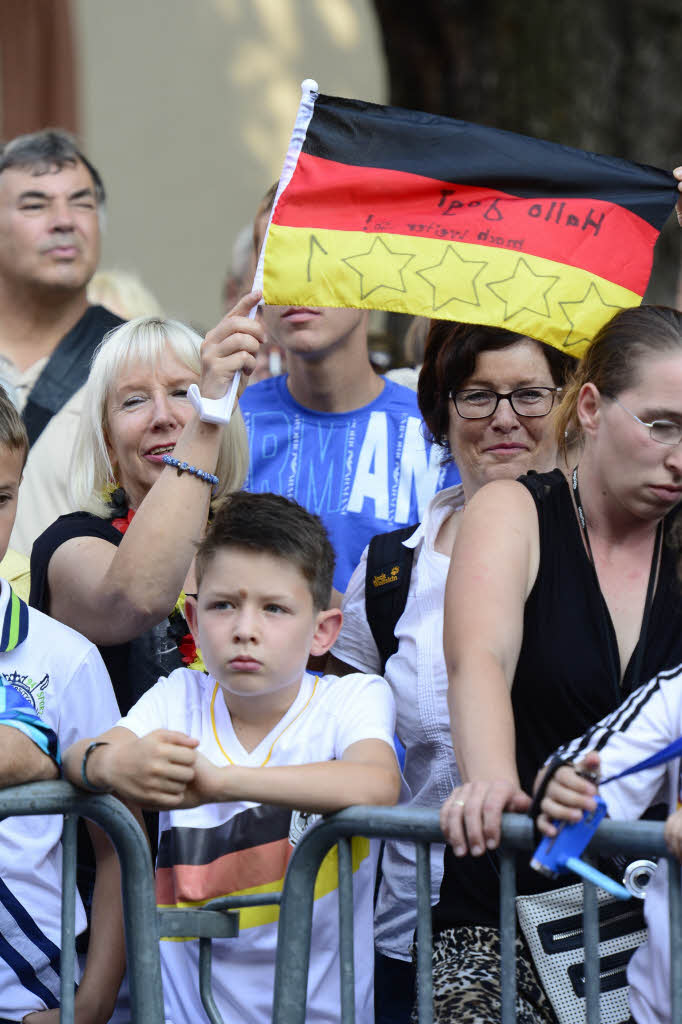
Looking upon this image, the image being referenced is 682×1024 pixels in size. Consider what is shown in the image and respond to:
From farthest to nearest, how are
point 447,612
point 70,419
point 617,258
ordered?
point 70,419 < point 617,258 < point 447,612

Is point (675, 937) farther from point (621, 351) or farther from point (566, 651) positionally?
point (621, 351)

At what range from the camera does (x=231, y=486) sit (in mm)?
3850

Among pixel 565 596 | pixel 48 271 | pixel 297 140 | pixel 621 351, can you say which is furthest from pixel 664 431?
pixel 48 271

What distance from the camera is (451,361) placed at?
3.86 meters

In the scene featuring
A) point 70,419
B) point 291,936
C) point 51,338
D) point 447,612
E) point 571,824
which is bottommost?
point 291,936

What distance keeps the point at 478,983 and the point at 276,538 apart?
964 millimetres

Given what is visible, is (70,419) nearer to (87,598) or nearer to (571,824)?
(87,598)

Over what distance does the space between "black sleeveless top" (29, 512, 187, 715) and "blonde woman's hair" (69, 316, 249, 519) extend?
18 centimetres

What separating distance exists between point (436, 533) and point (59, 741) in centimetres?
105

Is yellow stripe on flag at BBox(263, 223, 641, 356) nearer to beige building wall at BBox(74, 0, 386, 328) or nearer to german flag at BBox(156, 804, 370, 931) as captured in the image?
german flag at BBox(156, 804, 370, 931)

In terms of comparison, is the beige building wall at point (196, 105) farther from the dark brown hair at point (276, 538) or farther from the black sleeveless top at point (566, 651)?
the black sleeveless top at point (566, 651)

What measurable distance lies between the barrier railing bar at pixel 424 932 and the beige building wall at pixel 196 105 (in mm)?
7609

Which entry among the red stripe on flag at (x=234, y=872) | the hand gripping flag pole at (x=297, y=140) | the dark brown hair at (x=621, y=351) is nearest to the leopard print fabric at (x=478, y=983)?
the red stripe on flag at (x=234, y=872)

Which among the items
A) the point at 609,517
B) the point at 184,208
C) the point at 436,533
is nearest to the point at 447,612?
the point at 609,517
